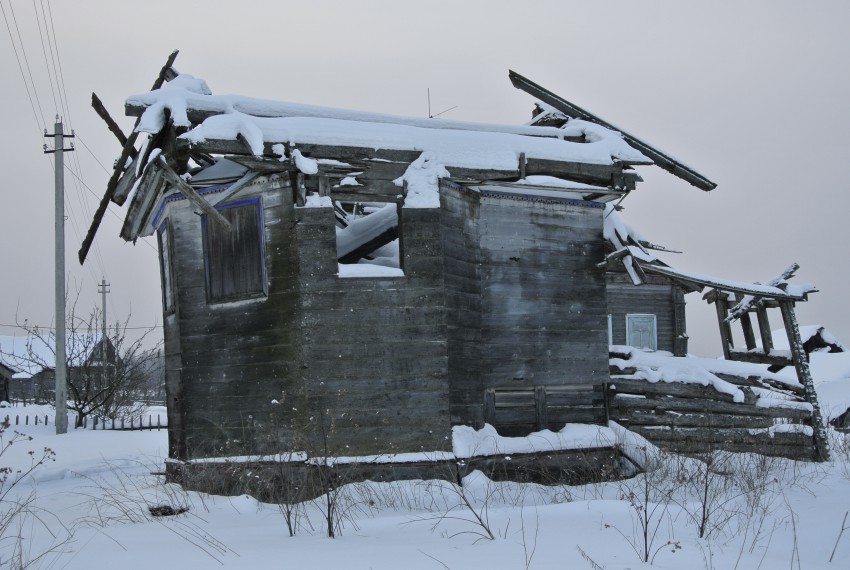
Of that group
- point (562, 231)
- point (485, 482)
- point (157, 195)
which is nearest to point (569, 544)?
point (485, 482)

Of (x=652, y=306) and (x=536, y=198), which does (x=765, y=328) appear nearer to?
(x=536, y=198)

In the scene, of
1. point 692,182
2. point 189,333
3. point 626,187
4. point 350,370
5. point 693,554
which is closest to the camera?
point 693,554

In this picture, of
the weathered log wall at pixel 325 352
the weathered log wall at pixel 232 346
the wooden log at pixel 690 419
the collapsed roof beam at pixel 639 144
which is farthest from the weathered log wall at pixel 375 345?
the collapsed roof beam at pixel 639 144

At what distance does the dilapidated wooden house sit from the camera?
399 inches

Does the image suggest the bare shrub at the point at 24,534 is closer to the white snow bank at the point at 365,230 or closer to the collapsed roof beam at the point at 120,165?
the collapsed roof beam at the point at 120,165

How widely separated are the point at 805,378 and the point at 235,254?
9358mm

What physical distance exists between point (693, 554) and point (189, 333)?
7.42 m

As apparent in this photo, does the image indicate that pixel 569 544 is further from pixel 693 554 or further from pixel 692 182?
pixel 692 182

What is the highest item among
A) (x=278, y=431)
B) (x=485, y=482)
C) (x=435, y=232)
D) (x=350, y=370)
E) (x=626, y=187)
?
(x=626, y=187)

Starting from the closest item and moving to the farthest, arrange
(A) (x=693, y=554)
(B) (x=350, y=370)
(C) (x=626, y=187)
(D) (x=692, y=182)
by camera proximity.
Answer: (A) (x=693, y=554)
(B) (x=350, y=370)
(C) (x=626, y=187)
(D) (x=692, y=182)

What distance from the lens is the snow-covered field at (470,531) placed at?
234 inches

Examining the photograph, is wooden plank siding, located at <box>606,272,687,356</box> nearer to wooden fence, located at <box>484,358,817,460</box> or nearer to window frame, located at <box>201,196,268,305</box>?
wooden fence, located at <box>484,358,817,460</box>

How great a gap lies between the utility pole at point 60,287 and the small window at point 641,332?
15.7 meters

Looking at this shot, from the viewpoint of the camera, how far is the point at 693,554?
621cm
